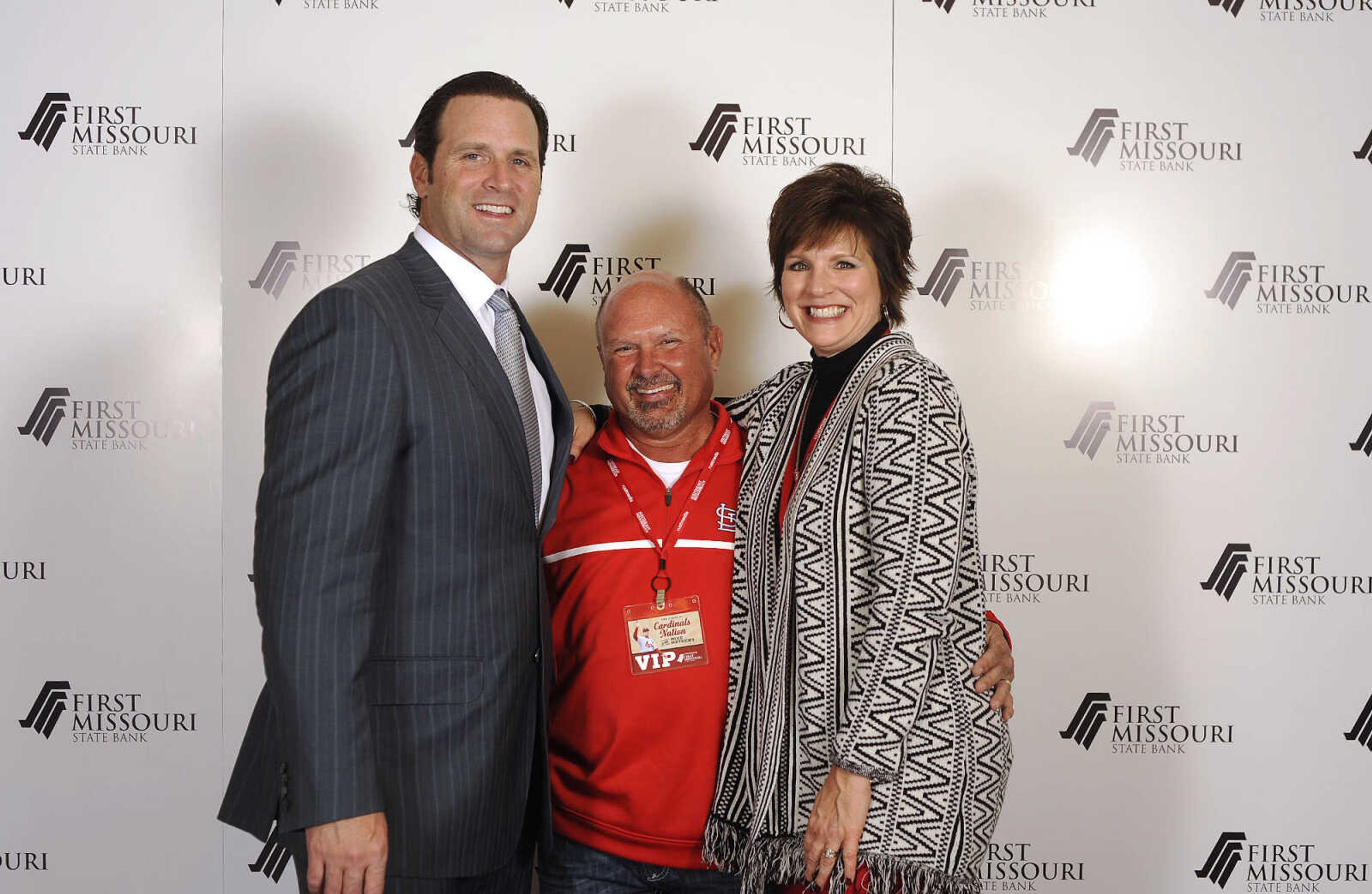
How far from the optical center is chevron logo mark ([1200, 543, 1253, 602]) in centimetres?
303

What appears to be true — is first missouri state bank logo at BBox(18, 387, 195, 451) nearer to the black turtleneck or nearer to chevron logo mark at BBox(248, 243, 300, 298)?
chevron logo mark at BBox(248, 243, 300, 298)

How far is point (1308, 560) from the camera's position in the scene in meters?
3.04

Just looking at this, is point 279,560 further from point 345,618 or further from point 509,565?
point 509,565

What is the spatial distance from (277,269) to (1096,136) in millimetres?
2416

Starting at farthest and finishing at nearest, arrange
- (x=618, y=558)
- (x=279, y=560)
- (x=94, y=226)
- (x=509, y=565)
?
(x=94, y=226)
(x=618, y=558)
(x=509, y=565)
(x=279, y=560)

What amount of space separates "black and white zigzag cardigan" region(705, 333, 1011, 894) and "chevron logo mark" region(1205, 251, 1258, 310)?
5.27ft

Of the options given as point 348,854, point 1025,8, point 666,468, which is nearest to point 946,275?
point 1025,8

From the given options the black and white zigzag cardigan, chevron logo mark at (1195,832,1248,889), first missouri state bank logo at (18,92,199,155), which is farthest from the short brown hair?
chevron logo mark at (1195,832,1248,889)

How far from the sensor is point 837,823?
1.75m

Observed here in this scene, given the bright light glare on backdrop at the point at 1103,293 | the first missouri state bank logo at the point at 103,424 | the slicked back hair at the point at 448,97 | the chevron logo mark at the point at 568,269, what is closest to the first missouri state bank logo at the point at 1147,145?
the bright light glare on backdrop at the point at 1103,293

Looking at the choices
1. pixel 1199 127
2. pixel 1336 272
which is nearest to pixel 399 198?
pixel 1199 127

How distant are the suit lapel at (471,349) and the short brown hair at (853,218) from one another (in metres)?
0.64

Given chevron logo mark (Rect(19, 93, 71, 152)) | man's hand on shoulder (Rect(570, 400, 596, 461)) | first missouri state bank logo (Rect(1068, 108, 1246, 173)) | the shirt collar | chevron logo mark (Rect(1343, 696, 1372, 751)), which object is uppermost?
chevron logo mark (Rect(19, 93, 71, 152))

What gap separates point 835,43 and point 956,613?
1.86m
